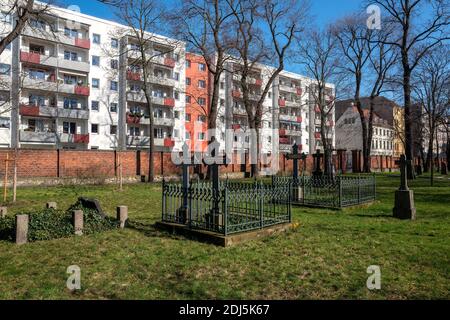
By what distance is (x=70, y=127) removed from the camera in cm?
4034

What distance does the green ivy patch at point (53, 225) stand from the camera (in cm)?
790

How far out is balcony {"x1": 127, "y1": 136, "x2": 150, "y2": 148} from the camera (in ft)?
142

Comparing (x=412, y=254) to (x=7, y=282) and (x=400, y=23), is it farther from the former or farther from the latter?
(x=400, y=23)

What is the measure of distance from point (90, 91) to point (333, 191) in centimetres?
3522

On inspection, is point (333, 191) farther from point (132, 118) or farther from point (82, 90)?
point (132, 118)

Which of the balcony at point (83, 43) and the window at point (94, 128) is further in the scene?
the window at point (94, 128)

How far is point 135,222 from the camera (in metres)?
9.99

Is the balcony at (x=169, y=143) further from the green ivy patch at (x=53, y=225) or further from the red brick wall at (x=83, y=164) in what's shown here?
the green ivy patch at (x=53, y=225)

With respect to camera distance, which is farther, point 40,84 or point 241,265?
point 40,84

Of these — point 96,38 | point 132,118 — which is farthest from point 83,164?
point 96,38

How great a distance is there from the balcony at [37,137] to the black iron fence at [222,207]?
32.2 metres

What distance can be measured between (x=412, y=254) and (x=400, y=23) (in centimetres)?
2554

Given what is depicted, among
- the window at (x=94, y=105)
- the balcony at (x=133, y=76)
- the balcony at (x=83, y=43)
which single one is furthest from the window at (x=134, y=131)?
the balcony at (x=83, y=43)
